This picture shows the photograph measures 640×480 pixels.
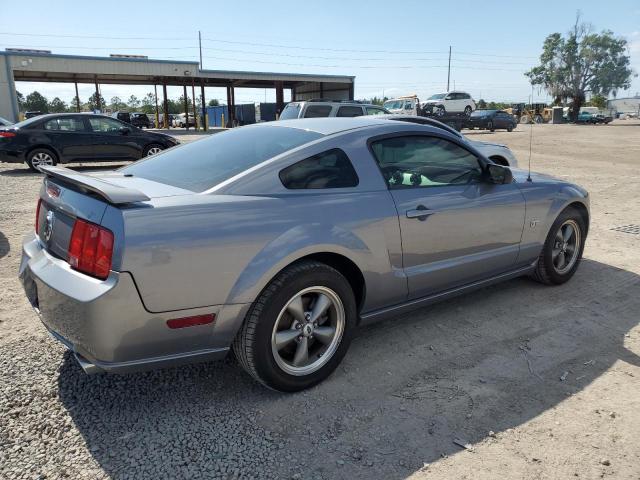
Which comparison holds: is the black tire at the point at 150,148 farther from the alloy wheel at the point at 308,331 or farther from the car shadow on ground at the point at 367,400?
the alloy wheel at the point at 308,331

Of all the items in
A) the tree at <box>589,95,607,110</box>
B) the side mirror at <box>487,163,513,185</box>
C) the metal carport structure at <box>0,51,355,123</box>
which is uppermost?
the metal carport structure at <box>0,51,355,123</box>

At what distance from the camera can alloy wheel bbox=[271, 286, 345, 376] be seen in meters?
2.80

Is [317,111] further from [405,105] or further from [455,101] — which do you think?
[455,101]

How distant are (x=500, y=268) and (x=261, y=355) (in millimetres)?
2237

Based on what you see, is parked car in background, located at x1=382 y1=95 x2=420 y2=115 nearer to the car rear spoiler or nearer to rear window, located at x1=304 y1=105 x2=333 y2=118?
rear window, located at x1=304 y1=105 x2=333 y2=118

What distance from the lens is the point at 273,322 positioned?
2676 mm

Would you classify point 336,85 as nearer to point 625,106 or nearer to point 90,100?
point 90,100

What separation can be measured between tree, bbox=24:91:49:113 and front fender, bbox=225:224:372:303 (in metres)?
95.8

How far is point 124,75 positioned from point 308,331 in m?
40.5

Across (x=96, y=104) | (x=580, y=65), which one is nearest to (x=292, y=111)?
(x=96, y=104)

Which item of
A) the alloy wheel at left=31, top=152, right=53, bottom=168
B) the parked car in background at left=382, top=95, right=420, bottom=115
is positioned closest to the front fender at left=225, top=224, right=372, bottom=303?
the alloy wheel at left=31, top=152, right=53, bottom=168

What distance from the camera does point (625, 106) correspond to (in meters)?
94.2

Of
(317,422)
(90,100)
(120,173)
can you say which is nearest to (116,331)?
(317,422)

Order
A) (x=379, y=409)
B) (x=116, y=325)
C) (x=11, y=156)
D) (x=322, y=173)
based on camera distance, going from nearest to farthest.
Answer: (x=116, y=325) < (x=379, y=409) < (x=322, y=173) < (x=11, y=156)
